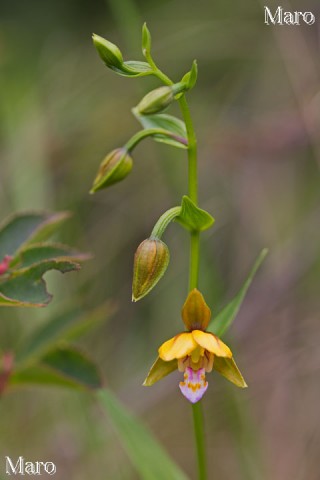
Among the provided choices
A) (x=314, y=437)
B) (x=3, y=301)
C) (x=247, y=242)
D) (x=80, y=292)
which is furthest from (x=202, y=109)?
(x=3, y=301)

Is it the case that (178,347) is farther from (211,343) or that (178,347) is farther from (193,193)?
(193,193)

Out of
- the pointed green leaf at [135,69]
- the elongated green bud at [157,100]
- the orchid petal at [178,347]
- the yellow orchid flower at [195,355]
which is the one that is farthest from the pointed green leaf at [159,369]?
the pointed green leaf at [135,69]

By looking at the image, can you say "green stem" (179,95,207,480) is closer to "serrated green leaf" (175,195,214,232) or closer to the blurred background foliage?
"serrated green leaf" (175,195,214,232)

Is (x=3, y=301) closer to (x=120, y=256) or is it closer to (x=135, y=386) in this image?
(x=135, y=386)

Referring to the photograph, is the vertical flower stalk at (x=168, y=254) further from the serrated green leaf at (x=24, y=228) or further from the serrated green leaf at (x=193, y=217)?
the serrated green leaf at (x=24, y=228)

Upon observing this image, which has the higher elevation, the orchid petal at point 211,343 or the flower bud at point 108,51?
the flower bud at point 108,51
